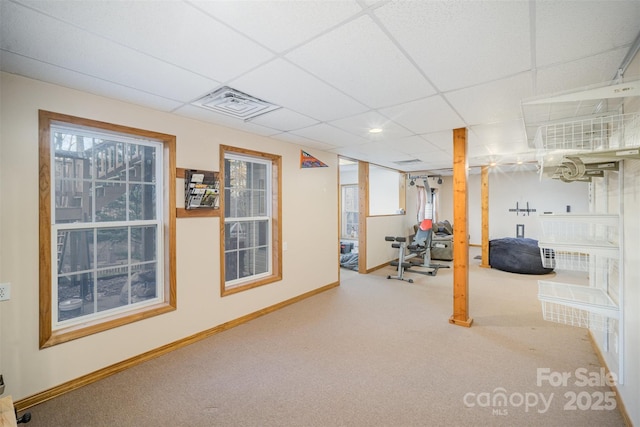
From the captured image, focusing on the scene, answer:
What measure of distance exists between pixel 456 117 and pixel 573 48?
1318mm

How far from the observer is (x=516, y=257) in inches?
234

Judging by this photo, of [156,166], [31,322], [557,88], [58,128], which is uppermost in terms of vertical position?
[557,88]

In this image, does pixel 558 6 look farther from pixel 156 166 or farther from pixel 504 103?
pixel 156 166

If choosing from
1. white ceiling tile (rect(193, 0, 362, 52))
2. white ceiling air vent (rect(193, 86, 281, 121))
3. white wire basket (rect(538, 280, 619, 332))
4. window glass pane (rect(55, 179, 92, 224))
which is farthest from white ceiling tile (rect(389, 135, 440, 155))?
window glass pane (rect(55, 179, 92, 224))

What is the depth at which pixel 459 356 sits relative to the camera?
2.72 metres

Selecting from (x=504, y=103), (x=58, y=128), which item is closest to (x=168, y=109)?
(x=58, y=128)

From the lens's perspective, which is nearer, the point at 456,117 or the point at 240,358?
the point at 240,358

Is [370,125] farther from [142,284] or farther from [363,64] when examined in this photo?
[142,284]

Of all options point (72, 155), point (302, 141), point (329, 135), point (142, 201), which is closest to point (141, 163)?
point (142, 201)

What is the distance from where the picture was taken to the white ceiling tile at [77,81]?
185cm

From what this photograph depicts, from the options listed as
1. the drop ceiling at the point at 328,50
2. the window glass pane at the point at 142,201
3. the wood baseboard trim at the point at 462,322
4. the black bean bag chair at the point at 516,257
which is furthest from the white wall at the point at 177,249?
the black bean bag chair at the point at 516,257

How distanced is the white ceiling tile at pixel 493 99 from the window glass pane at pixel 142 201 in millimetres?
2969

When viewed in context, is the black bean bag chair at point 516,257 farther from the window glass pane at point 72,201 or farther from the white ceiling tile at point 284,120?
the window glass pane at point 72,201

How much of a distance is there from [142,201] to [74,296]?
38.8 inches
